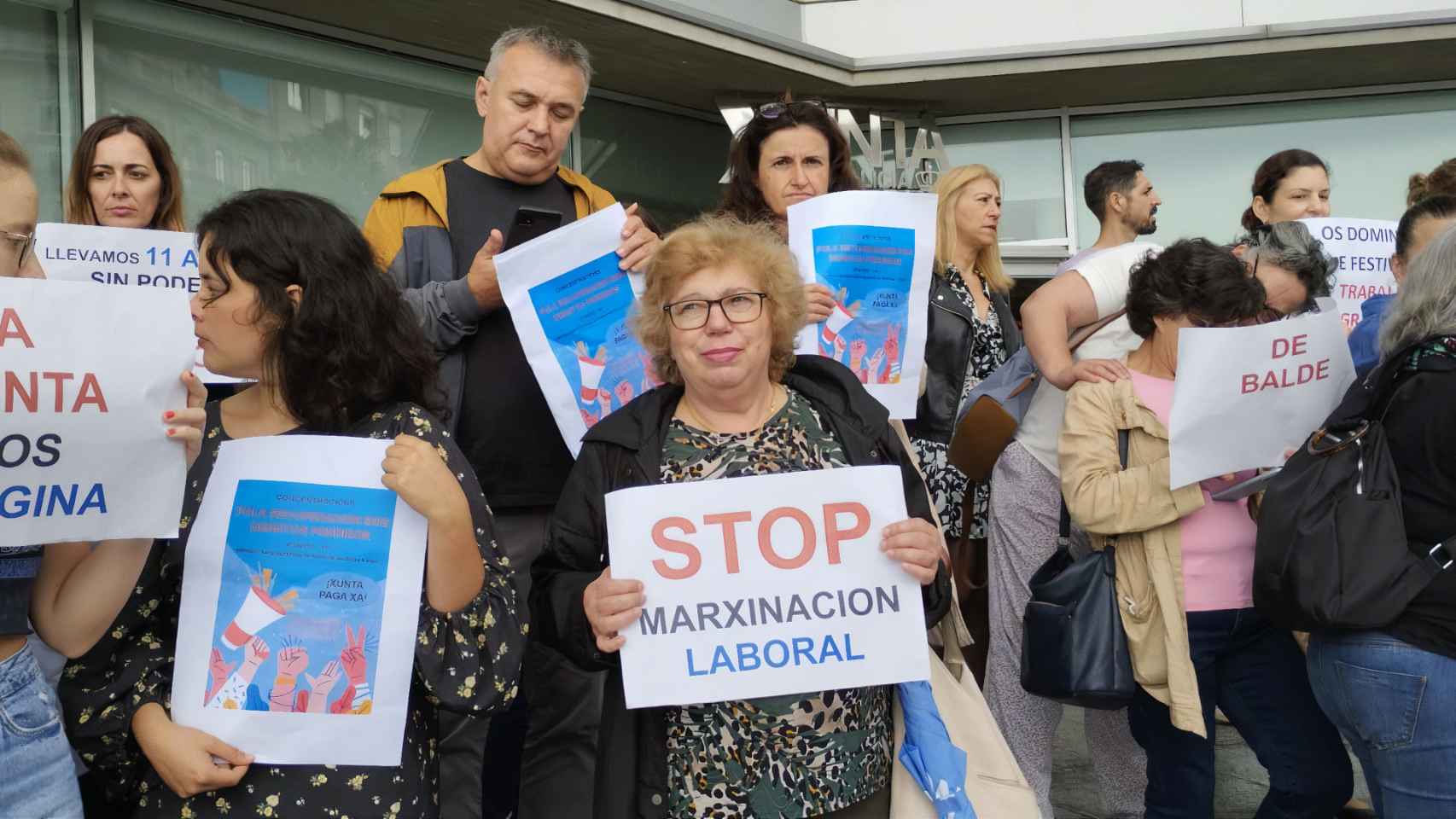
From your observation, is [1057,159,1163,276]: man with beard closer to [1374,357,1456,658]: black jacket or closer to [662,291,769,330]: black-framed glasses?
[1374,357,1456,658]: black jacket

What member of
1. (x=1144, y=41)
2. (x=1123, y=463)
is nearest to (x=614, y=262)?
(x=1123, y=463)

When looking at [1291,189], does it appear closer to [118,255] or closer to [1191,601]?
[1191,601]

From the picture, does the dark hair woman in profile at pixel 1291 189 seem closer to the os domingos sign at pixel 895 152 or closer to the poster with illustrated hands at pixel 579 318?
the poster with illustrated hands at pixel 579 318

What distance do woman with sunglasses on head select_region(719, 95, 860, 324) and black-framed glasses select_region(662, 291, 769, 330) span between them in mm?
1262

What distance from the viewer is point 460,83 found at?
878 centimetres

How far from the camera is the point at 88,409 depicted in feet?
6.51

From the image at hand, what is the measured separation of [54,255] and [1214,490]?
10.7 ft

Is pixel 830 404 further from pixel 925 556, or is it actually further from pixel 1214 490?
pixel 1214 490

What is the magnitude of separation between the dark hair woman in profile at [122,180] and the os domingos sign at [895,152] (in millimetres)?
7484

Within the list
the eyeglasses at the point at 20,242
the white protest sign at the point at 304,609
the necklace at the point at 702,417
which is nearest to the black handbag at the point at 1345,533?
the necklace at the point at 702,417

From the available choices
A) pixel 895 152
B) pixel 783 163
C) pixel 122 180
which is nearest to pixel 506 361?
pixel 783 163

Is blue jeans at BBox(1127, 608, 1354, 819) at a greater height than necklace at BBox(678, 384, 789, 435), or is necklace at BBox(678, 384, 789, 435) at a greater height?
necklace at BBox(678, 384, 789, 435)

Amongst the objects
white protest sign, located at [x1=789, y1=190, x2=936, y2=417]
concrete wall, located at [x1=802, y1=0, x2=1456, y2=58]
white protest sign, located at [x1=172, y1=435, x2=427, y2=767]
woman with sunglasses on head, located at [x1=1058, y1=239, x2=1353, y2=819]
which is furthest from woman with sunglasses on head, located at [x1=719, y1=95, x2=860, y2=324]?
concrete wall, located at [x1=802, y1=0, x2=1456, y2=58]

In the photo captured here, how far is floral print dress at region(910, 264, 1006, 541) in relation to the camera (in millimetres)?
4328
